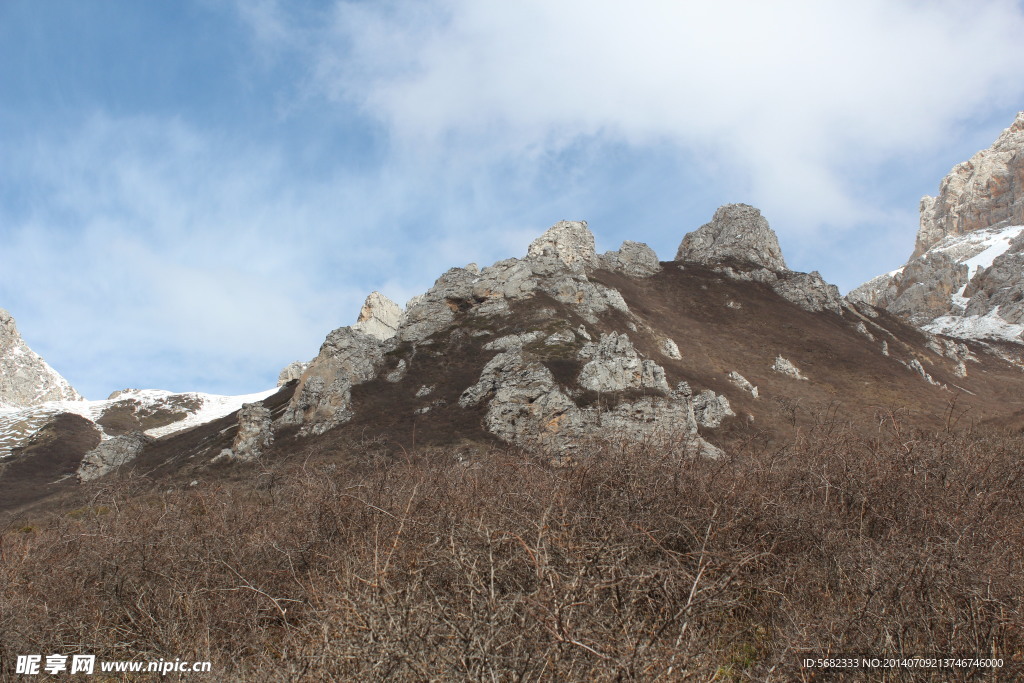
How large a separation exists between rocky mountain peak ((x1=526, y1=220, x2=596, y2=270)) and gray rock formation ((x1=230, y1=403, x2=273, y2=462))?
1778 inches

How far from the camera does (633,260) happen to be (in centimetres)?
8219

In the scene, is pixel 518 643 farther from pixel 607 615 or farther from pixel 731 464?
pixel 731 464

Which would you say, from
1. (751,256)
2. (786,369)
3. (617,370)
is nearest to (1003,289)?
(751,256)

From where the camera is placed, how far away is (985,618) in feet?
17.0

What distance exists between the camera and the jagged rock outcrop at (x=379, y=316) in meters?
115

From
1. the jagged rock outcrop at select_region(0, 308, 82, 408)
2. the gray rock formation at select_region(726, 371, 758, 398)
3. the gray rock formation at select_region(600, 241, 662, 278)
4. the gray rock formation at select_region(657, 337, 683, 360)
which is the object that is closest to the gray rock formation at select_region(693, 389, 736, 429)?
the gray rock formation at select_region(726, 371, 758, 398)

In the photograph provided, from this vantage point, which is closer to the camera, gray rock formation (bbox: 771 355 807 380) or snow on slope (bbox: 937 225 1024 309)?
gray rock formation (bbox: 771 355 807 380)

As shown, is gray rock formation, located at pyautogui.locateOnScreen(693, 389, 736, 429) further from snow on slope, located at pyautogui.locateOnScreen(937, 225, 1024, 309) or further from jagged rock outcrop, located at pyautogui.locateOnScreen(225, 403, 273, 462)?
snow on slope, located at pyautogui.locateOnScreen(937, 225, 1024, 309)

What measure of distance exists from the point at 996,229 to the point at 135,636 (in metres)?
243

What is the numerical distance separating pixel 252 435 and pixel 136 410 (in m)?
81.5

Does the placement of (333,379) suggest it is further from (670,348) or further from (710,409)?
(670,348)

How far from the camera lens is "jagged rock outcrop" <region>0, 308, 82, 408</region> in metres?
124

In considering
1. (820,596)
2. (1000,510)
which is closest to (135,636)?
(820,596)

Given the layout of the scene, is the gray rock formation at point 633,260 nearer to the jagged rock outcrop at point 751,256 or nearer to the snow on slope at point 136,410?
the jagged rock outcrop at point 751,256
